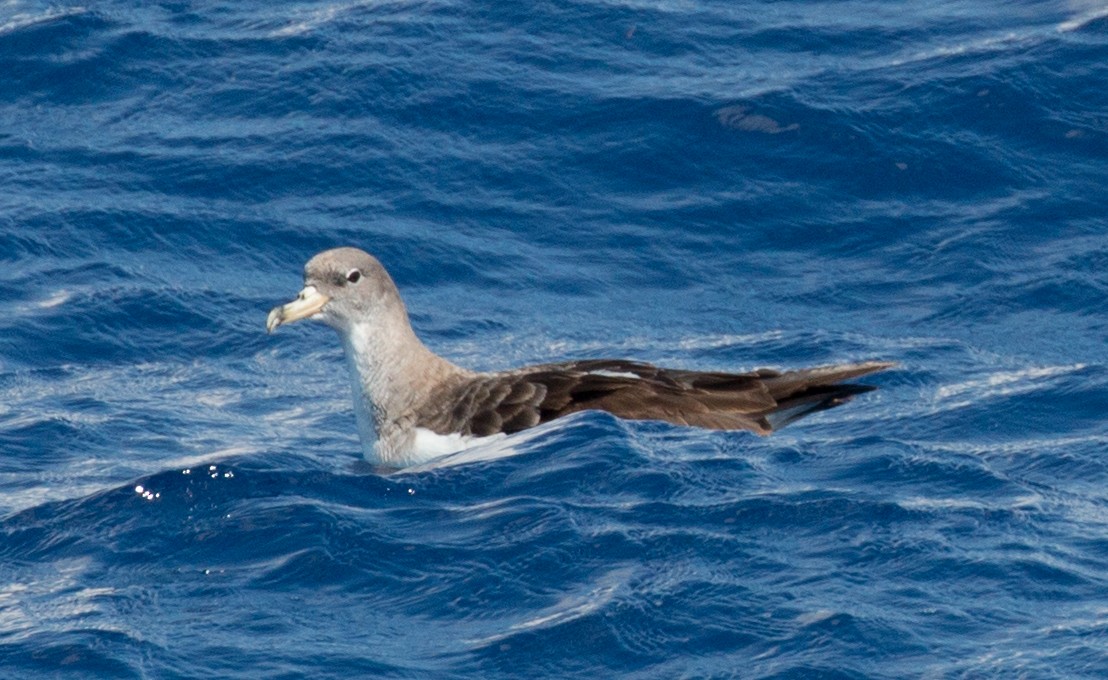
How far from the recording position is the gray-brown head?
12.4 metres

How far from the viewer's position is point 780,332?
579 inches

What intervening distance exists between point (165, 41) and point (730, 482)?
8.93 metres

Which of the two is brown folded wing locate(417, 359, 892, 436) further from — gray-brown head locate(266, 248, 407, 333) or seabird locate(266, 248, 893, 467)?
gray-brown head locate(266, 248, 407, 333)

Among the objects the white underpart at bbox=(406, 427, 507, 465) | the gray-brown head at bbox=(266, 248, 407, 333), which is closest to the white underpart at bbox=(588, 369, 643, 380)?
the white underpart at bbox=(406, 427, 507, 465)

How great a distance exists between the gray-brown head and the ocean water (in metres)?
0.92

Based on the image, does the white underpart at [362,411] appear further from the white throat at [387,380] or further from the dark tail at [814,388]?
the dark tail at [814,388]

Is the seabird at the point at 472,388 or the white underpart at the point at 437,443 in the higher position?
the seabird at the point at 472,388

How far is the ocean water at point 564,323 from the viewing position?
980 centimetres

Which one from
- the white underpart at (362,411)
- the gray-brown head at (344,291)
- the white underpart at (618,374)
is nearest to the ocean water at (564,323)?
the white underpart at (362,411)

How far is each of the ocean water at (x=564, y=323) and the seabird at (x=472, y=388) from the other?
0.20 m

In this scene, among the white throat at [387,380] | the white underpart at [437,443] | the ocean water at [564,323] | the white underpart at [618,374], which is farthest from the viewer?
the white throat at [387,380]

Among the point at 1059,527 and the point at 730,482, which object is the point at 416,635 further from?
the point at 1059,527

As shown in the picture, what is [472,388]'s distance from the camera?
12312 millimetres

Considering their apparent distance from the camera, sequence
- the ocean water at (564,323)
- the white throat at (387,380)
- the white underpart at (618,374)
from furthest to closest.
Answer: the white throat at (387,380) → the white underpart at (618,374) → the ocean water at (564,323)
